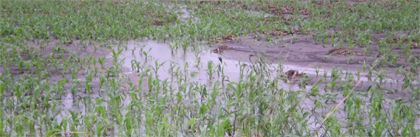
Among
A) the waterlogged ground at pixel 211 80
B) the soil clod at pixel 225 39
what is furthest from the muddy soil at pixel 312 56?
the soil clod at pixel 225 39

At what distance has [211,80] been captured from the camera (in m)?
5.89

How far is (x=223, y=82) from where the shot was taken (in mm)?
5695

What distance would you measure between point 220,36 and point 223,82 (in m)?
3.84

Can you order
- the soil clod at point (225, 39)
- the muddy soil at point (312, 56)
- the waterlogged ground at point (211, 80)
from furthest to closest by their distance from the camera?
the soil clod at point (225, 39) < the muddy soil at point (312, 56) < the waterlogged ground at point (211, 80)

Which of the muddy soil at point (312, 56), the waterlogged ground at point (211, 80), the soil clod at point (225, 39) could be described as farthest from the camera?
the soil clod at point (225, 39)

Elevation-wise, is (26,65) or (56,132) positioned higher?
(26,65)

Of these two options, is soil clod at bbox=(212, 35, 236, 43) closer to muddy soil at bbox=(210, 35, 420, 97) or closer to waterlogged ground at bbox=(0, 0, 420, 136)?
waterlogged ground at bbox=(0, 0, 420, 136)

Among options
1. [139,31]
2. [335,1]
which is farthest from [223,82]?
[335,1]

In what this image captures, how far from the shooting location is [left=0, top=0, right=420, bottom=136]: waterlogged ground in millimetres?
3596

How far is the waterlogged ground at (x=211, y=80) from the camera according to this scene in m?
3.60

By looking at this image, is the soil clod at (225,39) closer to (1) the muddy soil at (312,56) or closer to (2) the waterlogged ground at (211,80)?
(2) the waterlogged ground at (211,80)

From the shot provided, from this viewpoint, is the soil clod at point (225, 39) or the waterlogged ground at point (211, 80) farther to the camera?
the soil clod at point (225, 39)

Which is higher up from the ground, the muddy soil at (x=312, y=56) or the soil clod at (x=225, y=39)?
the soil clod at (x=225, y=39)

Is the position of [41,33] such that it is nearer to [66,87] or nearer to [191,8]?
[66,87]
